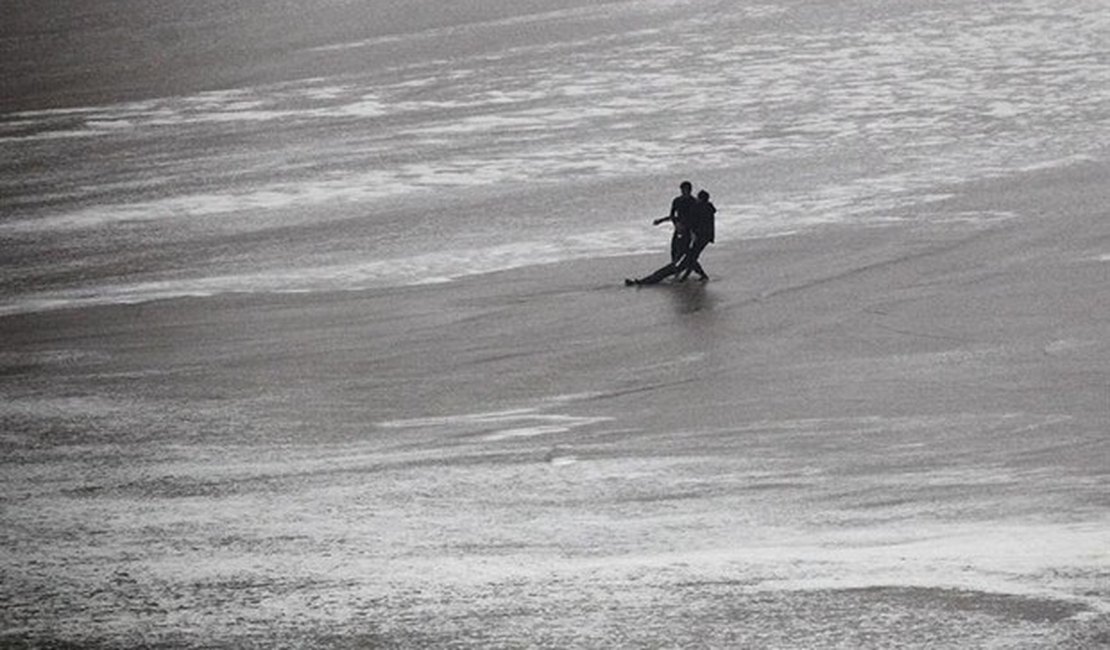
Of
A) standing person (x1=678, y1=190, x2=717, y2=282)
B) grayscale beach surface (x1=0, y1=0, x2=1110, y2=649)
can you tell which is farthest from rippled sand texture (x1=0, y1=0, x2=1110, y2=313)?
standing person (x1=678, y1=190, x2=717, y2=282)

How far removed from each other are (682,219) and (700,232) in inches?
13.4

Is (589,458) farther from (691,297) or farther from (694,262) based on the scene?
(694,262)

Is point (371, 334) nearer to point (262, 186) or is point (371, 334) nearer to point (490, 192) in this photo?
point (490, 192)

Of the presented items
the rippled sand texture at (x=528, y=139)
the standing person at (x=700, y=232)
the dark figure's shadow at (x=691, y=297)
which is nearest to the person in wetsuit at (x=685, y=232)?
the standing person at (x=700, y=232)

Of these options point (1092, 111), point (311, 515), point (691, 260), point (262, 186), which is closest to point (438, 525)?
point (311, 515)

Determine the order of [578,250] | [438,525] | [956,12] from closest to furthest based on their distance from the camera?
[438,525], [578,250], [956,12]

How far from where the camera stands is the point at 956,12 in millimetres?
53531

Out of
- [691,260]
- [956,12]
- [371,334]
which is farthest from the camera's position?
[956,12]

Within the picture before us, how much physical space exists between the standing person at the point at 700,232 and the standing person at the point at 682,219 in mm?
65

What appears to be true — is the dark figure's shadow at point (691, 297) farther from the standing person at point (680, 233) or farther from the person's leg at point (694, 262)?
the standing person at point (680, 233)

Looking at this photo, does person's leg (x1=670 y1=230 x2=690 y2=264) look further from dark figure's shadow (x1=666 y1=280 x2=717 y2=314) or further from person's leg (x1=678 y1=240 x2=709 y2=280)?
dark figure's shadow (x1=666 y1=280 x2=717 y2=314)

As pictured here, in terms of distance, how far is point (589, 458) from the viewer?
19.0 meters

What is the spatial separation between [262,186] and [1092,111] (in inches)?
619

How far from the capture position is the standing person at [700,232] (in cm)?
2825
